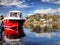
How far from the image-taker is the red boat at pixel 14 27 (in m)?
1.61

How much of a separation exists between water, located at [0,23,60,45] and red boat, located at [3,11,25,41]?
0.05 meters

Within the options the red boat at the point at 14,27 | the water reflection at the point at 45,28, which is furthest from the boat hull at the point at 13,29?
the water reflection at the point at 45,28

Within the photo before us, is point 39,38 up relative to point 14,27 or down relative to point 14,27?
down

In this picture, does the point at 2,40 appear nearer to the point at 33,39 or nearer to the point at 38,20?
the point at 33,39

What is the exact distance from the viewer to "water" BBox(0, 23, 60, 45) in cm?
158

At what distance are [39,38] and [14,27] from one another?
0.89ft

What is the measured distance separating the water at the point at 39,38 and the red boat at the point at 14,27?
0.16ft

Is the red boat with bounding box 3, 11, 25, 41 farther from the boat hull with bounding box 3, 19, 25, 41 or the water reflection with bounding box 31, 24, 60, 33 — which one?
the water reflection with bounding box 31, 24, 60, 33

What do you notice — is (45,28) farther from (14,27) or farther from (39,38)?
(14,27)

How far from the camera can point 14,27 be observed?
5.28 ft

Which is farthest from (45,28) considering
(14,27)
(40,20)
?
(14,27)

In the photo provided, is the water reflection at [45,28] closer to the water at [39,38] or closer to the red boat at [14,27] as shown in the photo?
the water at [39,38]

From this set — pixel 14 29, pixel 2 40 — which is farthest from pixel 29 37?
pixel 2 40

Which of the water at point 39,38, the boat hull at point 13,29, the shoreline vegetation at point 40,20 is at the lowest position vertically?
the water at point 39,38
